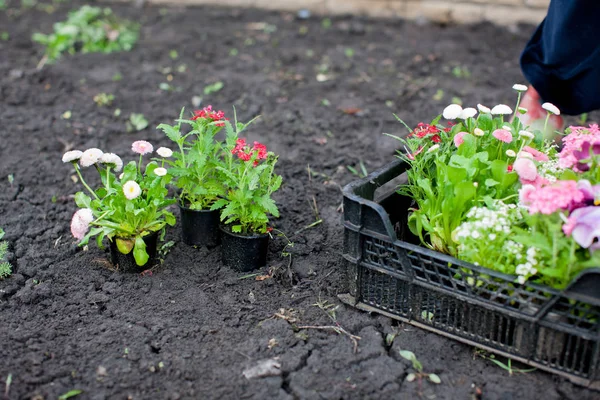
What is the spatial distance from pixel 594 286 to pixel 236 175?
1.41m

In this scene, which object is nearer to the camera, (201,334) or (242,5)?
(201,334)

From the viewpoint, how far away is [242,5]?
6.88 metres

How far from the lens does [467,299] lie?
2189mm

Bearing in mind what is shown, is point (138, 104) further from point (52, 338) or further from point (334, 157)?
point (52, 338)

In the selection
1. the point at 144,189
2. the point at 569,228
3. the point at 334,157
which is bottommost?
the point at 334,157

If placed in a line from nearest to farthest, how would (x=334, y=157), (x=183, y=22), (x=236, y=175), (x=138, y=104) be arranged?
(x=236, y=175)
(x=334, y=157)
(x=138, y=104)
(x=183, y=22)

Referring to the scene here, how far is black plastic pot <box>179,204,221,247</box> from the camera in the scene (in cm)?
280

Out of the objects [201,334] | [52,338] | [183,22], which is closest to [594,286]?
[201,334]

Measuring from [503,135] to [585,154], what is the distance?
0.32m

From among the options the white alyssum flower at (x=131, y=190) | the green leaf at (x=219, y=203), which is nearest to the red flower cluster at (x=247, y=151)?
the green leaf at (x=219, y=203)

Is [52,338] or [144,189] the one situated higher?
[144,189]

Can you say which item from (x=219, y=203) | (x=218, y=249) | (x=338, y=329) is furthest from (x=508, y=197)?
(x=218, y=249)

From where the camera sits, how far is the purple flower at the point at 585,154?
7.04ft

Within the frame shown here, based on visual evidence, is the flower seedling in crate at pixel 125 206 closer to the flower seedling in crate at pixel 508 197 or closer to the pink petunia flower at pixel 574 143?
the flower seedling in crate at pixel 508 197
